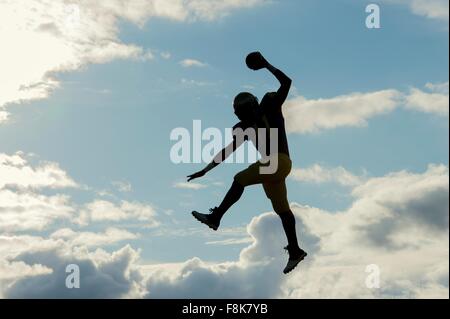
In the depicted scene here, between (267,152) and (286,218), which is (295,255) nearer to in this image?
(286,218)

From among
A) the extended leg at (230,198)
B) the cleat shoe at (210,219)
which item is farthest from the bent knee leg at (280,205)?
the cleat shoe at (210,219)

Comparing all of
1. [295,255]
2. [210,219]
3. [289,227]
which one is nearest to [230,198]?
[210,219]

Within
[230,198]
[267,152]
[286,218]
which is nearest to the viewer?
[267,152]

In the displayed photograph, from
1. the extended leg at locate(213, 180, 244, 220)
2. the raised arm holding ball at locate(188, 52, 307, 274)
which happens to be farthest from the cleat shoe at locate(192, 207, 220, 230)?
the raised arm holding ball at locate(188, 52, 307, 274)

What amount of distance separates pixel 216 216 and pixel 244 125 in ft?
5.45

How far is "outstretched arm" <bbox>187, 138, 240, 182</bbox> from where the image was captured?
37.8 ft

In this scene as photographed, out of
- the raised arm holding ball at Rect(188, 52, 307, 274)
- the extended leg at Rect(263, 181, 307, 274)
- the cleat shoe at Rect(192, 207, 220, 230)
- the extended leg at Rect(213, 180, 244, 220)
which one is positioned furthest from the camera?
the cleat shoe at Rect(192, 207, 220, 230)

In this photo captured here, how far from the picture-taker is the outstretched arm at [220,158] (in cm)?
1152

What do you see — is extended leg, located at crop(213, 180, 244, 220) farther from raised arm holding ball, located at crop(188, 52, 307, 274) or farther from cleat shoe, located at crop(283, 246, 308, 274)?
cleat shoe, located at crop(283, 246, 308, 274)

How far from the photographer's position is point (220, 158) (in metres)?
11.6

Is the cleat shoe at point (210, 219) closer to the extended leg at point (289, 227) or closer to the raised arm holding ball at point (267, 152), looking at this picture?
the raised arm holding ball at point (267, 152)
